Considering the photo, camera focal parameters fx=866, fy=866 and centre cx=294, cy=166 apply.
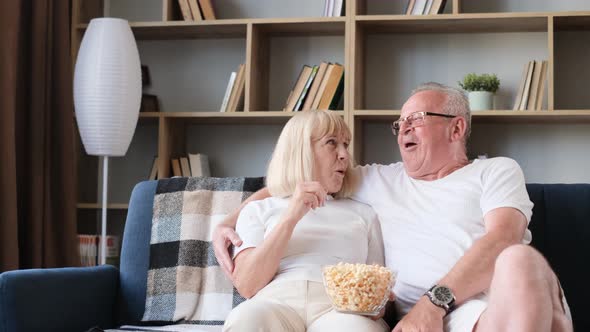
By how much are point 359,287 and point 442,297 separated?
0.24m

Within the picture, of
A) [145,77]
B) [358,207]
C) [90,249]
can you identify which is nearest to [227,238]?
[358,207]

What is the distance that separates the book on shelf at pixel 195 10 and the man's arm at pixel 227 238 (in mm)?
1757

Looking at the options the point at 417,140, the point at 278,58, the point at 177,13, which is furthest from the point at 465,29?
the point at 417,140

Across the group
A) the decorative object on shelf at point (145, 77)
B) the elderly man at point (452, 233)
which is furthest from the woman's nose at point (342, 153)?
the decorative object on shelf at point (145, 77)

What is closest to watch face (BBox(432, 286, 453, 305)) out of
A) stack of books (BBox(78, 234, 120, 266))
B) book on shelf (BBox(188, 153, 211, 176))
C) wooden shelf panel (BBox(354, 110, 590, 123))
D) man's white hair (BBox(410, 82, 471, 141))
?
man's white hair (BBox(410, 82, 471, 141))

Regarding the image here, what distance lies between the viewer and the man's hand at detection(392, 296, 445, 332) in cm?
194

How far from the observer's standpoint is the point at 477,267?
2.03m

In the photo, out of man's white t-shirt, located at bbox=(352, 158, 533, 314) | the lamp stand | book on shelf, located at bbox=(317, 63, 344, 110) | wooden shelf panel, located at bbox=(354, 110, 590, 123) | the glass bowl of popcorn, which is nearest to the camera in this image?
the glass bowl of popcorn

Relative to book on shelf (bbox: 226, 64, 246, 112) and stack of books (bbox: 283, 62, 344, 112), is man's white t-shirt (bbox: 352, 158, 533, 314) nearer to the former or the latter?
stack of books (bbox: 283, 62, 344, 112)

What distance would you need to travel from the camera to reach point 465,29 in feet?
13.0

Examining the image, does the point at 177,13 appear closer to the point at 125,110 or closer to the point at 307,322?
the point at 125,110

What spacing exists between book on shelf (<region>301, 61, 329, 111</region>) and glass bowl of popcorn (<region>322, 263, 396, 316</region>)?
204cm

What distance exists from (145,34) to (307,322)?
8.03 ft

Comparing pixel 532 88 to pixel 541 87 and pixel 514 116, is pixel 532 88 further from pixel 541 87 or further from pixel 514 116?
pixel 514 116
